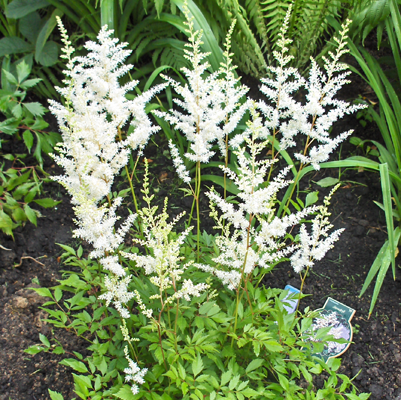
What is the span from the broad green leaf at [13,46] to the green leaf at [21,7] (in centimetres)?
25

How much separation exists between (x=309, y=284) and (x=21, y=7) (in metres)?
3.15

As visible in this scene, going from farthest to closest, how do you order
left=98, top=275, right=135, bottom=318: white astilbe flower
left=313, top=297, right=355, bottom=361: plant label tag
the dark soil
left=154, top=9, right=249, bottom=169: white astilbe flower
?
1. left=313, top=297, right=355, bottom=361: plant label tag
2. the dark soil
3. left=154, top=9, right=249, bottom=169: white astilbe flower
4. left=98, top=275, right=135, bottom=318: white astilbe flower

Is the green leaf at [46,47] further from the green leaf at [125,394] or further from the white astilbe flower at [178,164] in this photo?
the green leaf at [125,394]

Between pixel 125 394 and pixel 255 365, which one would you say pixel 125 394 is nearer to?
pixel 125 394

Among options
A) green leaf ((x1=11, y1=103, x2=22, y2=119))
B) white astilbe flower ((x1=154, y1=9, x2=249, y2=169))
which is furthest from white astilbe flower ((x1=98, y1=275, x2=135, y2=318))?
green leaf ((x1=11, y1=103, x2=22, y2=119))

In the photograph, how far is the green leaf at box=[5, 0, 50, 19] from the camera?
304cm

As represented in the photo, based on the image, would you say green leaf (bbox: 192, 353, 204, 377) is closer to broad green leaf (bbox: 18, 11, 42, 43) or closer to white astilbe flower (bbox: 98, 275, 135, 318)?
white astilbe flower (bbox: 98, 275, 135, 318)

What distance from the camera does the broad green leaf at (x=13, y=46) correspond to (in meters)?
3.20

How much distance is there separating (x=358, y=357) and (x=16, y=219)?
7.82 feet

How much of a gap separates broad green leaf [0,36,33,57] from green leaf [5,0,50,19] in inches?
9.9

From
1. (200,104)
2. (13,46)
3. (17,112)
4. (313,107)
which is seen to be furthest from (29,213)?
(313,107)

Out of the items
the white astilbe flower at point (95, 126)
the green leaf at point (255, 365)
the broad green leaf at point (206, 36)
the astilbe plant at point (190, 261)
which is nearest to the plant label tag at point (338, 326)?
the astilbe plant at point (190, 261)

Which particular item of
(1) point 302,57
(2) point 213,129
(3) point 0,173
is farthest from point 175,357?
(1) point 302,57

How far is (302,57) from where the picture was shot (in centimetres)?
342
